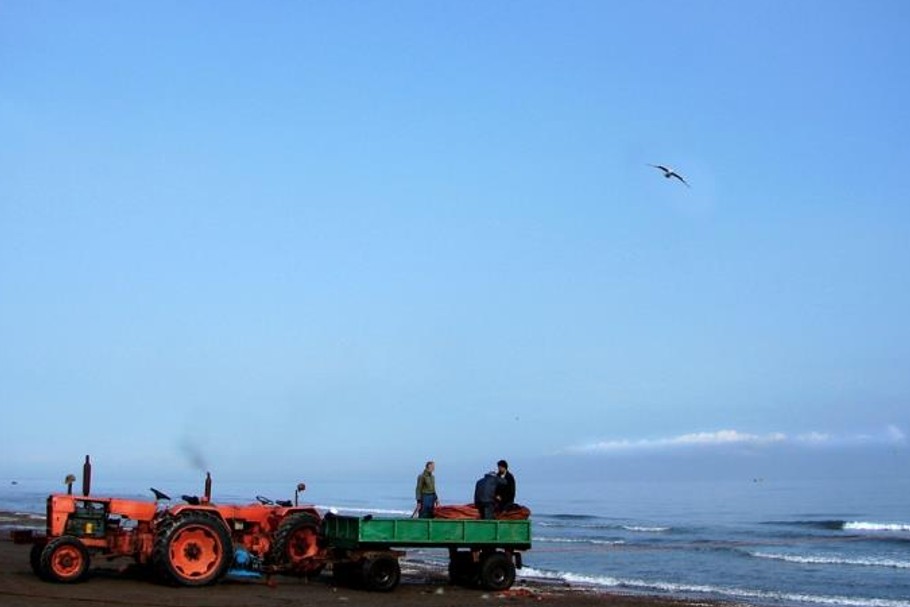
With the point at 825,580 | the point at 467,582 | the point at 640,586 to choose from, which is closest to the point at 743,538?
the point at 825,580

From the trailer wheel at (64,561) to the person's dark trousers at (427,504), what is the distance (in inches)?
221

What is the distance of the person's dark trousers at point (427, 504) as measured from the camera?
18594 mm

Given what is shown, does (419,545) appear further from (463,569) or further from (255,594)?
(255,594)

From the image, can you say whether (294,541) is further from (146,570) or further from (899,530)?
(899,530)

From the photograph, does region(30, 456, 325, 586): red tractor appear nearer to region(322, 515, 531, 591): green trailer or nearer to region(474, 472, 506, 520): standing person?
region(322, 515, 531, 591): green trailer

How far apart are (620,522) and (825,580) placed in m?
27.5

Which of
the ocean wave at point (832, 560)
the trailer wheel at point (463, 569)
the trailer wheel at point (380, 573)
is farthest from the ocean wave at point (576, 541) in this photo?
the trailer wheel at point (380, 573)

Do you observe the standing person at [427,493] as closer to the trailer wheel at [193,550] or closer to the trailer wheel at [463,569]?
the trailer wheel at [463,569]

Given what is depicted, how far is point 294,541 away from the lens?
63.4ft

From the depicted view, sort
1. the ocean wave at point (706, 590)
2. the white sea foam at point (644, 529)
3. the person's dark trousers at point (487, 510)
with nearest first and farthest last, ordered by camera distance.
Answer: the person's dark trousers at point (487, 510) → the ocean wave at point (706, 590) → the white sea foam at point (644, 529)

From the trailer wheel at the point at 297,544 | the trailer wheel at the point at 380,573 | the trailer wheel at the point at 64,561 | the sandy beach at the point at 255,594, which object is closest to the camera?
the sandy beach at the point at 255,594

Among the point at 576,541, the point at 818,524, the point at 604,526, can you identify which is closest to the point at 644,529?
the point at 604,526

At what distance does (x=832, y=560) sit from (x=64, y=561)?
24.7 m

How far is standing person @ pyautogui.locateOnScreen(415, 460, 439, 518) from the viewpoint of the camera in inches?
731
